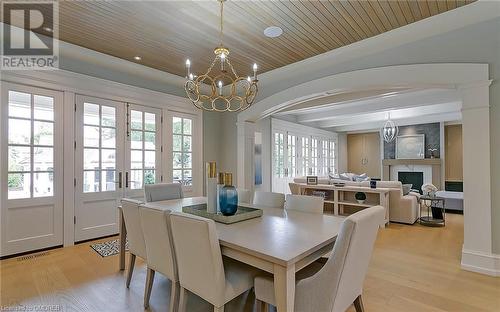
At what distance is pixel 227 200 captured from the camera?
216cm

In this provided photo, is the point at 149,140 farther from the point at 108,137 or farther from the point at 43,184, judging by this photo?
the point at 43,184

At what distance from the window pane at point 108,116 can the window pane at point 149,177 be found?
956 millimetres

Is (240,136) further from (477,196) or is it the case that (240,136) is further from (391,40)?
(477,196)

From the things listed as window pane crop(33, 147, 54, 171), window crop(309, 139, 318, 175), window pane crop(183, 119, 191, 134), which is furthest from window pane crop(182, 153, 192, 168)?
window crop(309, 139, 318, 175)

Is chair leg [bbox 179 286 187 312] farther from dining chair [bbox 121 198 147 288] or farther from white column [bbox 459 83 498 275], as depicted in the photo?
white column [bbox 459 83 498 275]

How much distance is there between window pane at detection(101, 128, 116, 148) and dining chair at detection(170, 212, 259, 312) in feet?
9.43

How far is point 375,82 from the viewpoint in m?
3.32

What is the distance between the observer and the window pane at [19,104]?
10.3ft

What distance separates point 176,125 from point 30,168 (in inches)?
89.3

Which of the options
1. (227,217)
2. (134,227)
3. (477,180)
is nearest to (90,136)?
(134,227)

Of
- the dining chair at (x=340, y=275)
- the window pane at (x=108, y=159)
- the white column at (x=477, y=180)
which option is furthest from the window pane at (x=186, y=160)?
the white column at (x=477, y=180)

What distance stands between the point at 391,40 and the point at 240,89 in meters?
2.78

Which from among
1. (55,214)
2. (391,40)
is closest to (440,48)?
(391,40)

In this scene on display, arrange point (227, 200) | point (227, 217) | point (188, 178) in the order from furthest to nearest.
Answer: point (188, 178)
point (227, 200)
point (227, 217)
